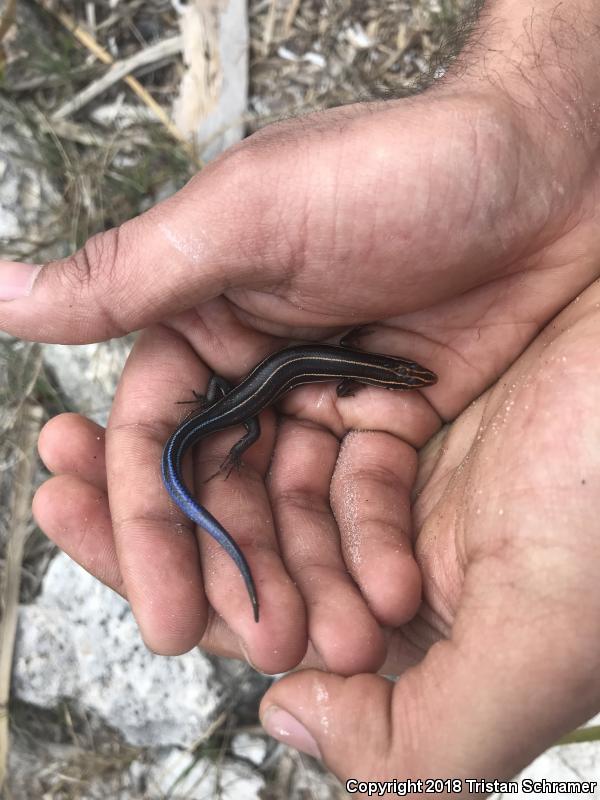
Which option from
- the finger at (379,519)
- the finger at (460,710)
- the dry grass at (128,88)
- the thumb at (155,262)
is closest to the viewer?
the finger at (460,710)

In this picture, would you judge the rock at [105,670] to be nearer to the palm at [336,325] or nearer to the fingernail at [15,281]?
the palm at [336,325]

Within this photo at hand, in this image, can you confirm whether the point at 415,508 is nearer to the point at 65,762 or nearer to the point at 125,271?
the point at 125,271

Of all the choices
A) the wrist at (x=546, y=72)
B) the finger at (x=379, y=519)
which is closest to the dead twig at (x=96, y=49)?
the wrist at (x=546, y=72)

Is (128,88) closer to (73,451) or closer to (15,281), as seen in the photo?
(15,281)

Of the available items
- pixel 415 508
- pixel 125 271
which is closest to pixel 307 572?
pixel 415 508

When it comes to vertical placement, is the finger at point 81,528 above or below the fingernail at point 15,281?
below

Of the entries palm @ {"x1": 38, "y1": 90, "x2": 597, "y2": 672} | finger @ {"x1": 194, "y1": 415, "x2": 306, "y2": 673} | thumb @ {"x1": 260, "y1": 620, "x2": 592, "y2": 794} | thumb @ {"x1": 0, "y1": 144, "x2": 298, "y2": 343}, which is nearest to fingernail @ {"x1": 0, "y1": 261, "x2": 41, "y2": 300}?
thumb @ {"x1": 0, "y1": 144, "x2": 298, "y2": 343}
